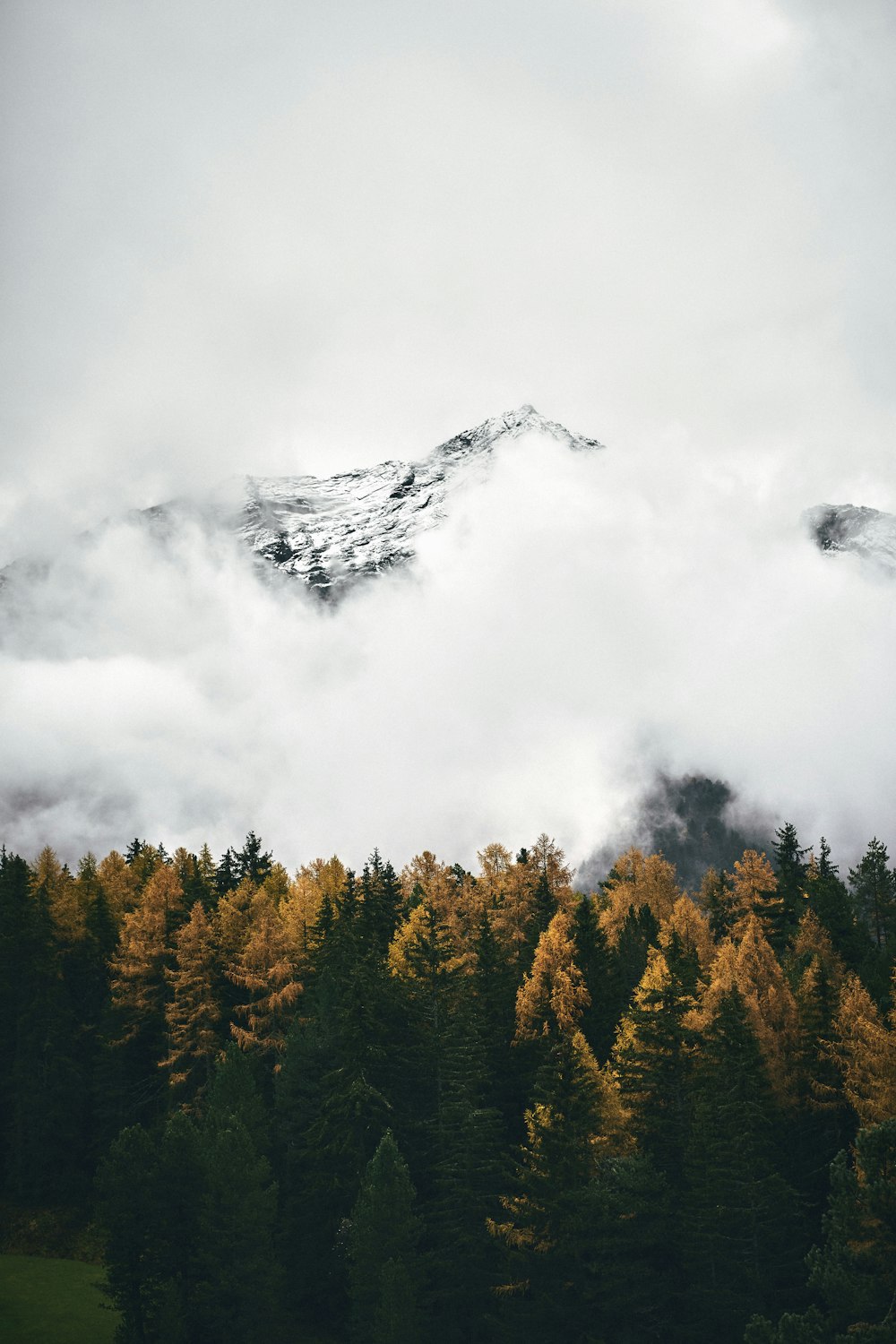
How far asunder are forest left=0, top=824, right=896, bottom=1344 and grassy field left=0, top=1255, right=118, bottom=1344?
8.02 feet

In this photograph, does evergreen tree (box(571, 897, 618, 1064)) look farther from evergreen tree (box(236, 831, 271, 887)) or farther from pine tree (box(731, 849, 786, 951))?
evergreen tree (box(236, 831, 271, 887))

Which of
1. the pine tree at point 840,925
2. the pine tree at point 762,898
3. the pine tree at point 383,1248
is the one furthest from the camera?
the pine tree at point 762,898

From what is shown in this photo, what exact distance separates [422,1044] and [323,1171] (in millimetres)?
7733

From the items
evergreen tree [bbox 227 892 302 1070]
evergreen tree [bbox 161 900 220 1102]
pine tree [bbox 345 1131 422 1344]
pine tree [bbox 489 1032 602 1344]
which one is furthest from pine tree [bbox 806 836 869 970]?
evergreen tree [bbox 161 900 220 1102]

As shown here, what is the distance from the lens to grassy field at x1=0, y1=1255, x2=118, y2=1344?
44.3 meters

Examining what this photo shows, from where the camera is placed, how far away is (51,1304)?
1852 inches

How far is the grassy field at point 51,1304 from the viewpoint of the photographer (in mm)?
44344

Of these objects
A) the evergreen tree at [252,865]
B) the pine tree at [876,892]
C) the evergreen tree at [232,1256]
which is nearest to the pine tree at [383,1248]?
the evergreen tree at [232,1256]

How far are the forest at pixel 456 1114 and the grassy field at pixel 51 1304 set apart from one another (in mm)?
2446

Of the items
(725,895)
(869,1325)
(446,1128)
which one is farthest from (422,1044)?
(725,895)

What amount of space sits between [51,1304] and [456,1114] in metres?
21.9

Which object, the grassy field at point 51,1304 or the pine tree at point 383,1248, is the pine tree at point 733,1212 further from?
the grassy field at point 51,1304

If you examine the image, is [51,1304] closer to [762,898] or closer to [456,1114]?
[456,1114]

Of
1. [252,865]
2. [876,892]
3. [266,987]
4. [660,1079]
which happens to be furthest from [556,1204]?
[876,892]
